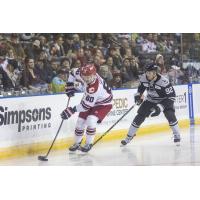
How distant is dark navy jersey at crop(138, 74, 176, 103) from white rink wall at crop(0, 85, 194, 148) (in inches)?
6.2

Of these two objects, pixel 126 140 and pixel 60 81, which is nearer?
pixel 60 81

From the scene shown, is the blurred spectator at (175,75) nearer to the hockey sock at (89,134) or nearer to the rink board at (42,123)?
the rink board at (42,123)

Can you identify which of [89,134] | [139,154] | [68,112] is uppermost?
[68,112]

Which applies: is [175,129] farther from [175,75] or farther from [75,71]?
[75,71]

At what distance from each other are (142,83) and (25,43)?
127 centimetres

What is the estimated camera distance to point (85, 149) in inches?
252

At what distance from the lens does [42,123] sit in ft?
21.4

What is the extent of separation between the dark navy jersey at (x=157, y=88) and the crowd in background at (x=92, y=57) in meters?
0.06

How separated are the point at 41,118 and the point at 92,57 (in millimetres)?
814

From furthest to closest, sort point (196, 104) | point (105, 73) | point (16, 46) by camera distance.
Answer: point (196, 104)
point (105, 73)
point (16, 46)

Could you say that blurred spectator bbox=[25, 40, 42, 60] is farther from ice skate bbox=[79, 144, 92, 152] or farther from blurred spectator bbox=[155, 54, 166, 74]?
blurred spectator bbox=[155, 54, 166, 74]

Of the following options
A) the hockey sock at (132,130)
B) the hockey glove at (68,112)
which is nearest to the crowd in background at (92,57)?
the hockey glove at (68,112)

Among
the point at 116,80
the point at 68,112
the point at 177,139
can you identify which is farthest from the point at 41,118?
the point at 177,139
